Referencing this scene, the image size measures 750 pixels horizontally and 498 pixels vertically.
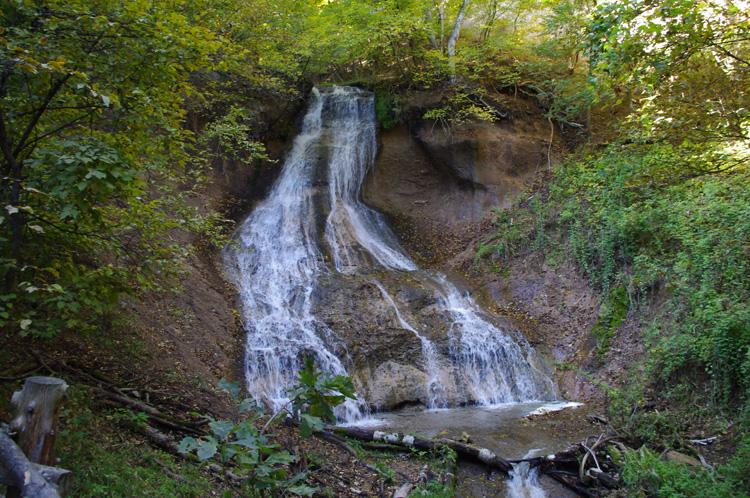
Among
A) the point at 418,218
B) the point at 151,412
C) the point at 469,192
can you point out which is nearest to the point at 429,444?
the point at 151,412

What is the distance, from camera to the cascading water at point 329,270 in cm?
945

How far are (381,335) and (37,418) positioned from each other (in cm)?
762

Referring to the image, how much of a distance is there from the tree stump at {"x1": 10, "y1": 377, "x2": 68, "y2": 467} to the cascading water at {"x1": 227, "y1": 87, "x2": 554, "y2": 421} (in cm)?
444

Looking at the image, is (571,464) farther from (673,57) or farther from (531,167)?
(531,167)

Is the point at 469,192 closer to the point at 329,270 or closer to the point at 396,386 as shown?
the point at 329,270

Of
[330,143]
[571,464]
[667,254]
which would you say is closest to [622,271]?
[667,254]

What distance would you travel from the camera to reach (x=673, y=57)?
15.9ft

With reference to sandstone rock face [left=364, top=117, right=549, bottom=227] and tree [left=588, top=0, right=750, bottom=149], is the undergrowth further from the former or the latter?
sandstone rock face [left=364, top=117, right=549, bottom=227]

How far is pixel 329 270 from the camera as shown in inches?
507

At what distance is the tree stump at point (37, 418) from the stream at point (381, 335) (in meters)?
5.39

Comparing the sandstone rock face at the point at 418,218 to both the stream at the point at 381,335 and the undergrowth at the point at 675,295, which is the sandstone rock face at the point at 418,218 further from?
the undergrowth at the point at 675,295

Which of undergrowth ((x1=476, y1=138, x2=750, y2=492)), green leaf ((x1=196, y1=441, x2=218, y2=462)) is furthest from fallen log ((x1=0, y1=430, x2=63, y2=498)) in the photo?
undergrowth ((x1=476, y1=138, x2=750, y2=492))

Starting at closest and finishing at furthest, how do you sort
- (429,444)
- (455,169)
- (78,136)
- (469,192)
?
(78,136), (429,444), (469,192), (455,169)

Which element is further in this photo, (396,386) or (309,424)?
(396,386)
